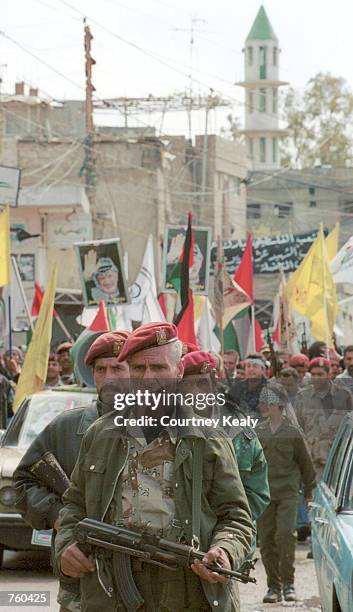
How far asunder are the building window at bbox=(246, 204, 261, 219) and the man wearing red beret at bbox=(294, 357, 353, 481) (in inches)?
3223

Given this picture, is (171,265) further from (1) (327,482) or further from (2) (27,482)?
(2) (27,482)

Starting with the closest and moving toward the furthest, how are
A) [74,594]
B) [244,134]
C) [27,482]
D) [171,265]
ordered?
[74,594] < [27,482] < [171,265] < [244,134]

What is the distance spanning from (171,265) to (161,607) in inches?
748

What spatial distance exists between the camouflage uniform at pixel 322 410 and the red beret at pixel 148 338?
3646 mm

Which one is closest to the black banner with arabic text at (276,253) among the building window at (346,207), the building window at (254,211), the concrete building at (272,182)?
the concrete building at (272,182)

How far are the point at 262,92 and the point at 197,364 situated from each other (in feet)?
360

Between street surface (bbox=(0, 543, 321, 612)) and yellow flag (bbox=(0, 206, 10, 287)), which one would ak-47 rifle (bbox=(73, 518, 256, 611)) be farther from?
yellow flag (bbox=(0, 206, 10, 287))

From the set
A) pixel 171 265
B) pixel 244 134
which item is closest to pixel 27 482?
pixel 171 265

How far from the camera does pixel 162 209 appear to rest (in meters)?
64.6

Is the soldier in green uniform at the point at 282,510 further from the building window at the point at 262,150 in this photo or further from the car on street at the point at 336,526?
the building window at the point at 262,150

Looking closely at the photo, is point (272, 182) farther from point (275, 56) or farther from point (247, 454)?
point (247, 454)

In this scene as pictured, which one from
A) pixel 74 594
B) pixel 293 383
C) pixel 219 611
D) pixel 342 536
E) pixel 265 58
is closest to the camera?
pixel 219 611

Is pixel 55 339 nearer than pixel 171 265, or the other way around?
pixel 171 265

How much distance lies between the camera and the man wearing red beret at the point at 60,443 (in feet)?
22.8
